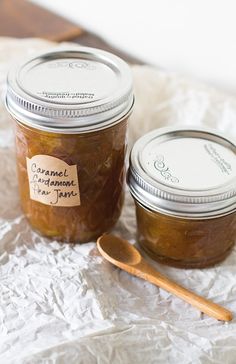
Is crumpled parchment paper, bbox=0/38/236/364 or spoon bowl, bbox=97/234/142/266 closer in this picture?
crumpled parchment paper, bbox=0/38/236/364

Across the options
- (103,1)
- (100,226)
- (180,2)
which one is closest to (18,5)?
(103,1)

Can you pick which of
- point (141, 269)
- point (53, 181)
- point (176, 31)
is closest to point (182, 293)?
point (141, 269)

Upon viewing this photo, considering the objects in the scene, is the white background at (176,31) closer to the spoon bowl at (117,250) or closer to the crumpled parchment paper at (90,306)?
Answer: the crumpled parchment paper at (90,306)

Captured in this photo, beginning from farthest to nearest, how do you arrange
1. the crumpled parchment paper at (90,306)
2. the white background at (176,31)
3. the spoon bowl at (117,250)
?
the white background at (176,31), the spoon bowl at (117,250), the crumpled parchment paper at (90,306)

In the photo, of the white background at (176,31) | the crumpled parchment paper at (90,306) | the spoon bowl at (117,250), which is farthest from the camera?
the white background at (176,31)

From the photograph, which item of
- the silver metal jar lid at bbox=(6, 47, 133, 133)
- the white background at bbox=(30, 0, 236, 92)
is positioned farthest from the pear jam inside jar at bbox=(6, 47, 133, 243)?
the white background at bbox=(30, 0, 236, 92)

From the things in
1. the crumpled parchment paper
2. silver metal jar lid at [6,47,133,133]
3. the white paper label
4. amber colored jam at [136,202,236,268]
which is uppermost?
silver metal jar lid at [6,47,133,133]

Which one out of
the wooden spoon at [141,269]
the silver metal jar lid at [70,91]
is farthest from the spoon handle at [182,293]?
the silver metal jar lid at [70,91]

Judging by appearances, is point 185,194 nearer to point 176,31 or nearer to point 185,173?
point 185,173

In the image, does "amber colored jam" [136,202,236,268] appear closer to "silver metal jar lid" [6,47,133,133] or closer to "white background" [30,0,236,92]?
"silver metal jar lid" [6,47,133,133]
